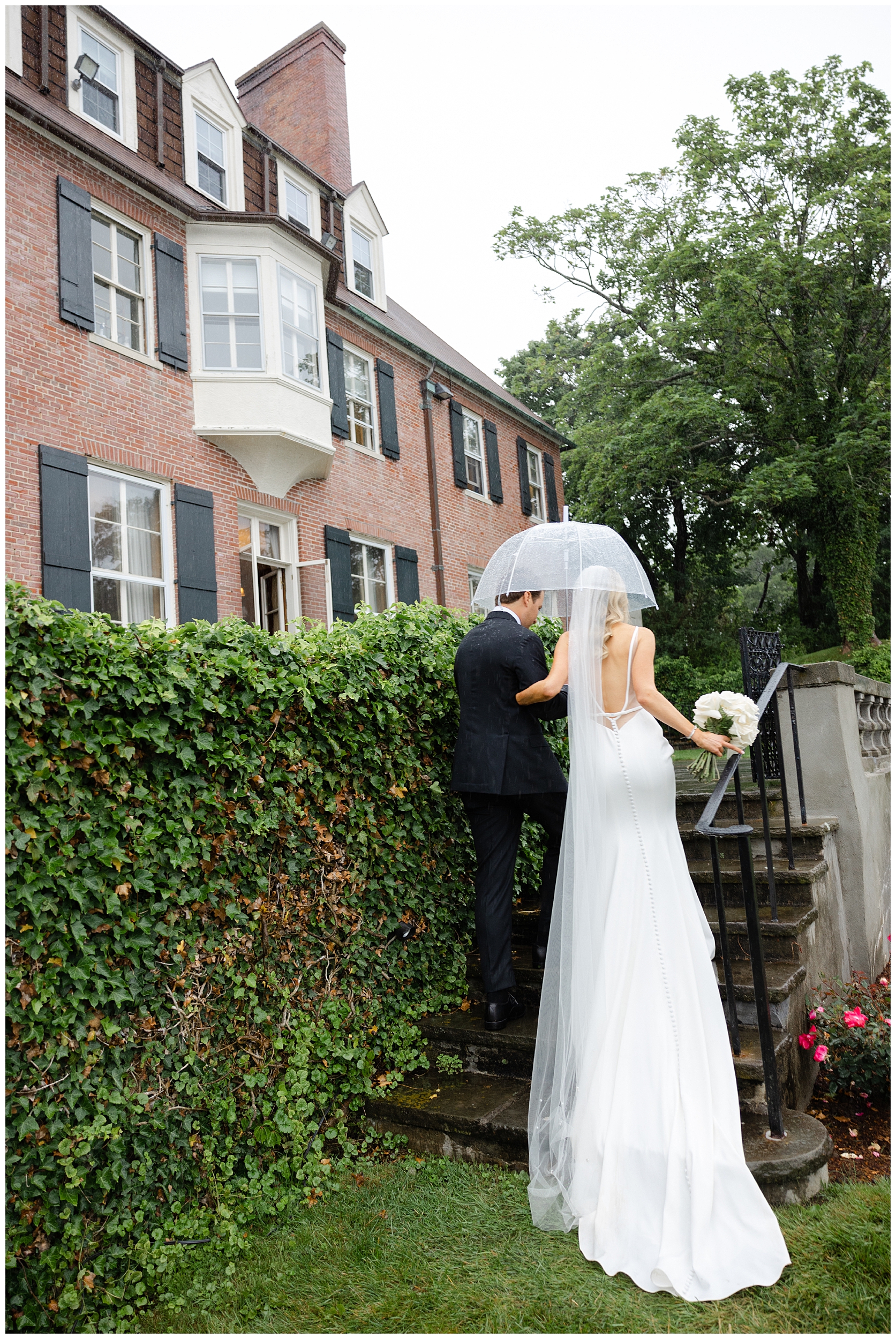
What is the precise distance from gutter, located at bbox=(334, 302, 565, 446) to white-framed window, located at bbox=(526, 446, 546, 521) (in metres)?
0.65

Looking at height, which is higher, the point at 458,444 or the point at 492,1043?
the point at 458,444

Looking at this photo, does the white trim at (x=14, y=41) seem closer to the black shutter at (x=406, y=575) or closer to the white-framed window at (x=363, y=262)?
the white-framed window at (x=363, y=262)

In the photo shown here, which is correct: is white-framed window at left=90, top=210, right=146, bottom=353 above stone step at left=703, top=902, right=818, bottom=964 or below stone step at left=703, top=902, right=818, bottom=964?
above

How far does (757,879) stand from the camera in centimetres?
496

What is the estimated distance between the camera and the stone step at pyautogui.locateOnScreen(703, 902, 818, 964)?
4457 millimetres

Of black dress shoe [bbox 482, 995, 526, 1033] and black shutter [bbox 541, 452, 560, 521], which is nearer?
black dress shoe [bbox 482, 995, 526, 1033]

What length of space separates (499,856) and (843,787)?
2605 millimetres

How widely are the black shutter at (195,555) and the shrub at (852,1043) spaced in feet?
26.4

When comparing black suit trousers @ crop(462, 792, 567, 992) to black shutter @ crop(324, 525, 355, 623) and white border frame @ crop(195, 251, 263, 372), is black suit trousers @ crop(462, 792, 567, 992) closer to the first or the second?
black shutter @ crop(324, 525, 355, 623)

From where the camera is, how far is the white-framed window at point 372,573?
1409 cm

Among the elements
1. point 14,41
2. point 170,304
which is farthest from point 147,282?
point 14,41

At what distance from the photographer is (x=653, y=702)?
3826mm

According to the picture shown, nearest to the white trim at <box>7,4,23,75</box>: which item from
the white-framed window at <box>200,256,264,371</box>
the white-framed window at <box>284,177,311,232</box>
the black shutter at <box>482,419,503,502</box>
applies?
the white-framed window at <box>200,256,264,371</box>

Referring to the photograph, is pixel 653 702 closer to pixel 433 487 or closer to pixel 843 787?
pixel 843 787
